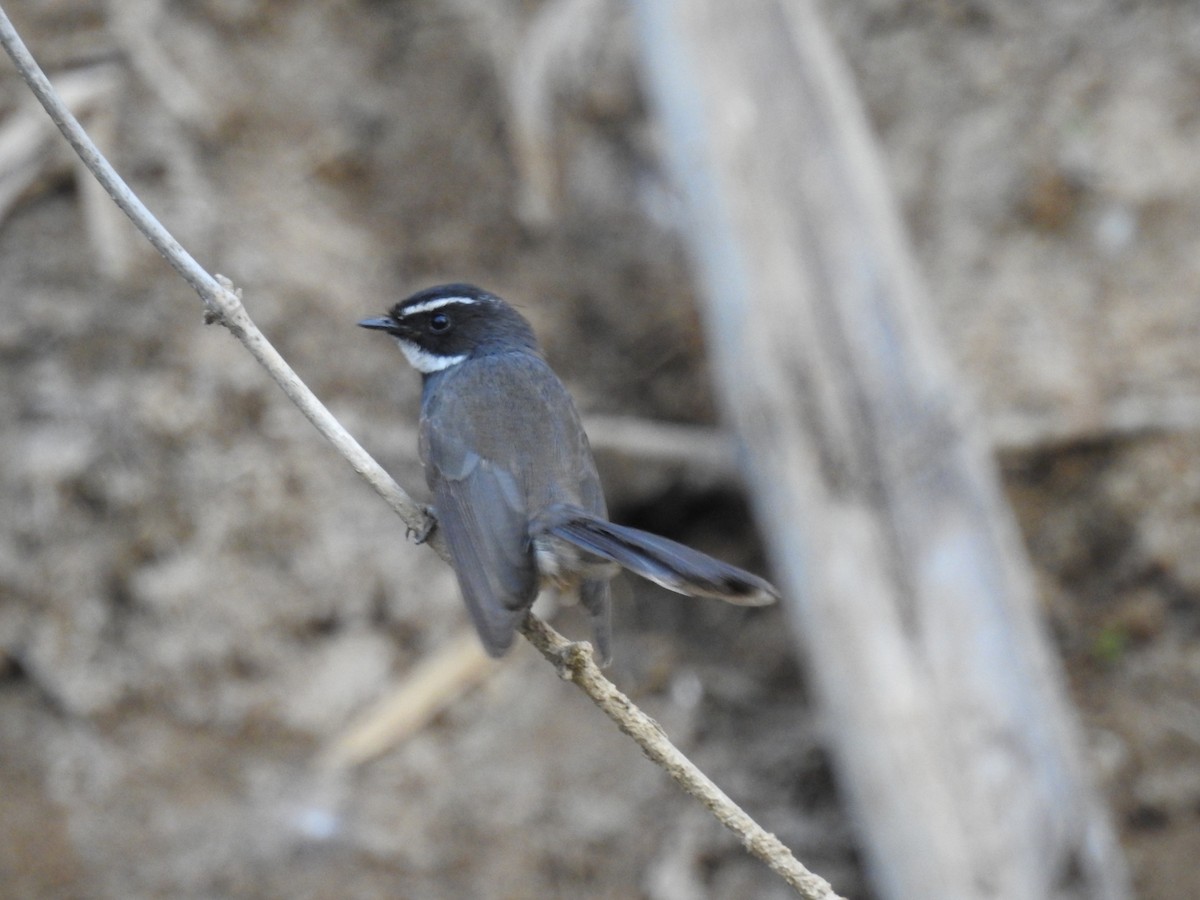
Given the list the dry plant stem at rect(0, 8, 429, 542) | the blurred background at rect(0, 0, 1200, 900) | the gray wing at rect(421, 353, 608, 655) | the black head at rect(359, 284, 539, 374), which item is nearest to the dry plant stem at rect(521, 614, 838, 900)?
the gray wing at rect(421, 353, 608, 655)

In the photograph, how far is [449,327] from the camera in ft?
13.8

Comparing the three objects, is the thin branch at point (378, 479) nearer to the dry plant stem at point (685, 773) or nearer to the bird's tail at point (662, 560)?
the dry plant stem at point (685, 773)

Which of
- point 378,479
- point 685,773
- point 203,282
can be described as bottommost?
point 685,773

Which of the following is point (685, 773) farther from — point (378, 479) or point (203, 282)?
point (203, 282)

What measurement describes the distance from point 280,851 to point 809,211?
11.7ft

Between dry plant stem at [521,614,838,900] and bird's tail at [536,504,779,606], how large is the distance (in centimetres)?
27

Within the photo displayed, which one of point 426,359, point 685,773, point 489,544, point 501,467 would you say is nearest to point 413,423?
point 426,359

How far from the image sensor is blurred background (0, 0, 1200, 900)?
559 centimetres

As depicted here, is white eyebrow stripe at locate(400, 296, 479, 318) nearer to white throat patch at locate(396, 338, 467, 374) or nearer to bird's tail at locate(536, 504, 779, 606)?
white throat patch at locate(396, 338, 467, 374)

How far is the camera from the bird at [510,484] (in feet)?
9.65

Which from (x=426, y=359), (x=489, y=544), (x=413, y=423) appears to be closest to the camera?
(x=489, y=544)

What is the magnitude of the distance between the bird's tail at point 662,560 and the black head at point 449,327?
98 centimetres

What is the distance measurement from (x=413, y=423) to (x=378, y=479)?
11.5ft

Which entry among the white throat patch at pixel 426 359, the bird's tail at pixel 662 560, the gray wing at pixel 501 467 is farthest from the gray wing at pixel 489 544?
the white throat patch at pixel 426 359
